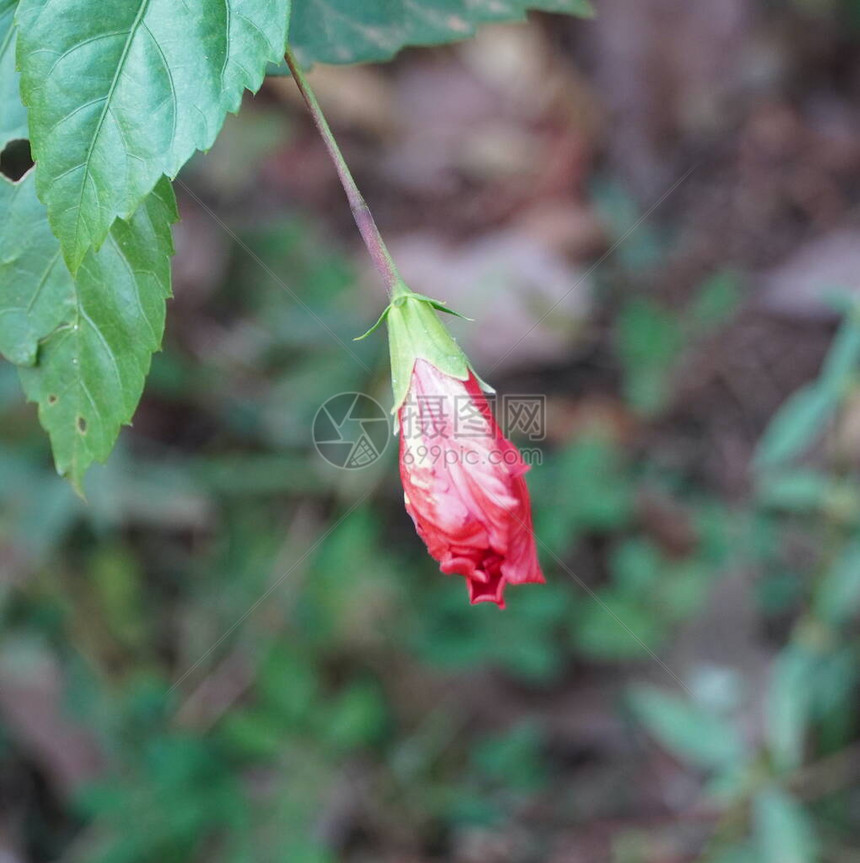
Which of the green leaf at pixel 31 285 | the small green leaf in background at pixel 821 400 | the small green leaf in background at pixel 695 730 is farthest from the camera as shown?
the small green leaf in background at pixel 695 730

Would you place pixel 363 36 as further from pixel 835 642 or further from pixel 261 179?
pixel 261 179

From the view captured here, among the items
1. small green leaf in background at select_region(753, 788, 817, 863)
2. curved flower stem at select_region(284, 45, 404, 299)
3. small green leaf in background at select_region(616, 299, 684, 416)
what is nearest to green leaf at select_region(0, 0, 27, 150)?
curved flower stem at select_region(284, 45, 404, 299)

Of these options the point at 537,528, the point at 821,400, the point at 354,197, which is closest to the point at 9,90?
the point at 354,197

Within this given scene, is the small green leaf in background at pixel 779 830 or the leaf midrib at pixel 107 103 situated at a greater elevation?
the leaf midrib at pixel 107 103

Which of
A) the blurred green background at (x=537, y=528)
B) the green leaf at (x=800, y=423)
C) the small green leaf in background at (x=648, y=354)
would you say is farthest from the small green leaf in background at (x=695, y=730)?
the small green leaf in background at (x=648, y=354)

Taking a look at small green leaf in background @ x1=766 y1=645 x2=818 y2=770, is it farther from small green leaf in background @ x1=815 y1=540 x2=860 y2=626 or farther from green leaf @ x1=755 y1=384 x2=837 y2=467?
green leaf @ x1=755 y1=384 x2=837 y2=467

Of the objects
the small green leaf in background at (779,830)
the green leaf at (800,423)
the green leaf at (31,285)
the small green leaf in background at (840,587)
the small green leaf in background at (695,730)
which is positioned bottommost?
the small green leaf in background at (779,830)

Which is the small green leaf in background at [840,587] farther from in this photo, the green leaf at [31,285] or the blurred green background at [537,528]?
the green leaf at [31,285]
